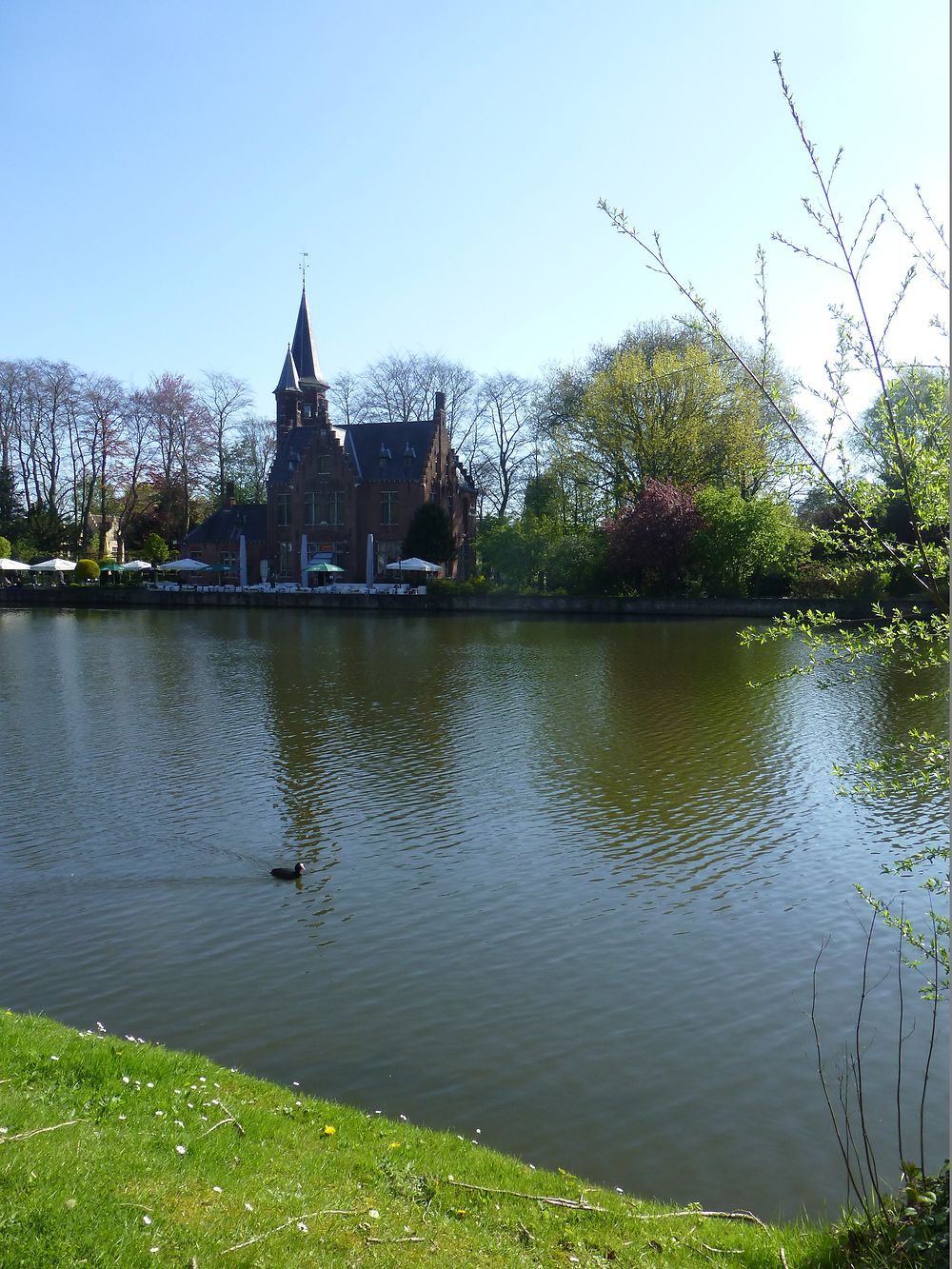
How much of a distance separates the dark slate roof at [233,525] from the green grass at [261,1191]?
2328 inches

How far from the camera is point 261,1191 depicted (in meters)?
4.16

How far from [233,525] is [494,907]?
188 feet

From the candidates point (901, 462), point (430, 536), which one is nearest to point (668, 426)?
point (430, 536)

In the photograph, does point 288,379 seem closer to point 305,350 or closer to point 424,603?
point 305,350

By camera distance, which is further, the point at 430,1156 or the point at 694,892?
the point at 694,892

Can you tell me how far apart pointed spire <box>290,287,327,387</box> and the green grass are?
6097 cm

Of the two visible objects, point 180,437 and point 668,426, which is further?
point 180,437

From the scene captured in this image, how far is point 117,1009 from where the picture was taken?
754 cm

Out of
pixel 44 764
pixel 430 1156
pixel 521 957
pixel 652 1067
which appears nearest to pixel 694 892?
pixel 521 957

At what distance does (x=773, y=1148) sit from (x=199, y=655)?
26.9 metres

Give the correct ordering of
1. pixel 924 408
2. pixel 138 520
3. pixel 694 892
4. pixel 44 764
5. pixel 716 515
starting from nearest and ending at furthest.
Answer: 1. pixel 924 408
2. pixel 694 892
3. pixel 44 764
4. pixel 716 515
5. pixel 138 520

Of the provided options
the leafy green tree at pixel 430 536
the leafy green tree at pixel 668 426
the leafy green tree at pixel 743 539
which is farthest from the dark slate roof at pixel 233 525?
the leafy green tree at pixel 743 539

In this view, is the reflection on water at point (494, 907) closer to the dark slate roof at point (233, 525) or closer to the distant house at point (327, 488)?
the distant house at point (327, 488)

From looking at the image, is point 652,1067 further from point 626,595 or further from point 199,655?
point 626,595
